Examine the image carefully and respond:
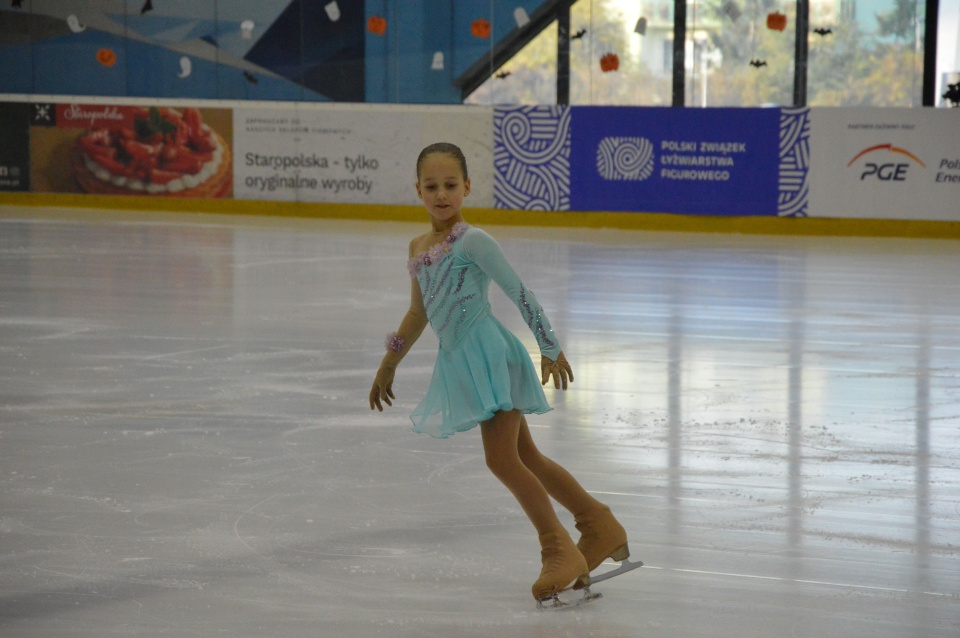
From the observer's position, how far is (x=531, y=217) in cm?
1416

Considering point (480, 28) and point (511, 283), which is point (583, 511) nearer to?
point (511, 283)

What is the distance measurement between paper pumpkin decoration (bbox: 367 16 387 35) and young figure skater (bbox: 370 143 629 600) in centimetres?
1292

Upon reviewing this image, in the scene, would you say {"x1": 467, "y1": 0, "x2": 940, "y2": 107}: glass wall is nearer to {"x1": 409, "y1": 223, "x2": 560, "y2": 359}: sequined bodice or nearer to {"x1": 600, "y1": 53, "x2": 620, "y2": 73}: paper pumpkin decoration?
{"x1": 600, "y1": 53, "x2": 620, "y2": 73}: paper pumpkin decoration

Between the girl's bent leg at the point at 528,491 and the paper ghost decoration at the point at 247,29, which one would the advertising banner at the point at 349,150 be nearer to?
the paper ghost decoration at the point at 247,29

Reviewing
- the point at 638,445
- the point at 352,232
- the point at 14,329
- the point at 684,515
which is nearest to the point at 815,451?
the point at 638,445

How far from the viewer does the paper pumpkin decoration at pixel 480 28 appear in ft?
49.0

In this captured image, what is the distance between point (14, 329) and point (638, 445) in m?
3.93

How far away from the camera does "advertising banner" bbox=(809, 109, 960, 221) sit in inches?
497

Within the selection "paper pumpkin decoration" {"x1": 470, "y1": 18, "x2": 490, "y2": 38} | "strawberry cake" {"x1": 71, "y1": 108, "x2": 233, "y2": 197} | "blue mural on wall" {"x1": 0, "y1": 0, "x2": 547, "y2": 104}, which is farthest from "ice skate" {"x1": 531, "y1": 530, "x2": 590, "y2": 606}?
"strawberry cake" {"x1": 71, "y1": 108, "x2": 233, "y2": 197}

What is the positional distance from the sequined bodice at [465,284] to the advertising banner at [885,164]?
1068cm

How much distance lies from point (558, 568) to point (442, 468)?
1258 mm

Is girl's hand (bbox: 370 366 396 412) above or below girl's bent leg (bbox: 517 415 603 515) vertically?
above

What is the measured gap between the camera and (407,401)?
514 cm

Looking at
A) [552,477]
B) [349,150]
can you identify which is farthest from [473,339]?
[349,150]
